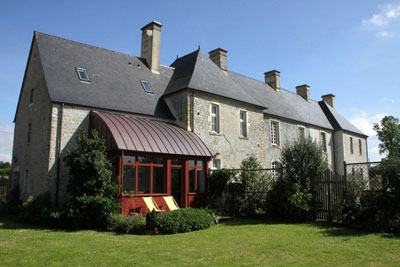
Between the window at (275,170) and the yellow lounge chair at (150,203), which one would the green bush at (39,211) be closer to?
the yellow lounge chair at (150,203)

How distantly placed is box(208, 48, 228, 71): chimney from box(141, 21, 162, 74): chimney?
415cm

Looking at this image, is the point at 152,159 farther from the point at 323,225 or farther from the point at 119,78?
the point at 323,225

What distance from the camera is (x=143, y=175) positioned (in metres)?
15.1

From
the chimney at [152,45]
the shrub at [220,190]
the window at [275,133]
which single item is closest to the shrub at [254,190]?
the shrub at [220,190]

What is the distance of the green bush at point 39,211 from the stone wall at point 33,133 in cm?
73

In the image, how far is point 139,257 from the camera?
23.6ft

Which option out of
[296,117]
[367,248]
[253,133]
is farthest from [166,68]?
[367,248]

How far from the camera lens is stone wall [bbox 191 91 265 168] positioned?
1686 cm

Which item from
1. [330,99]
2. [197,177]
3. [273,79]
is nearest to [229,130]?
[197,177]

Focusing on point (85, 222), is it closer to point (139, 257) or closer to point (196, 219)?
point (196, 219)

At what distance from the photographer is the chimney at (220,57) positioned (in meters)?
22.1

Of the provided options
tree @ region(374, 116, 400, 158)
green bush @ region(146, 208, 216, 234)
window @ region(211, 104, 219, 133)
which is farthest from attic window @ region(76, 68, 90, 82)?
tree @ region(374, 116, 400, 158)

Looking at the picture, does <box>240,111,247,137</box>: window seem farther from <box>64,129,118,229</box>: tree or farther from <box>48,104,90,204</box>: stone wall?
<box>64,129,118,229</box>: tree

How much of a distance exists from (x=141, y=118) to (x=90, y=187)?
511 cm
